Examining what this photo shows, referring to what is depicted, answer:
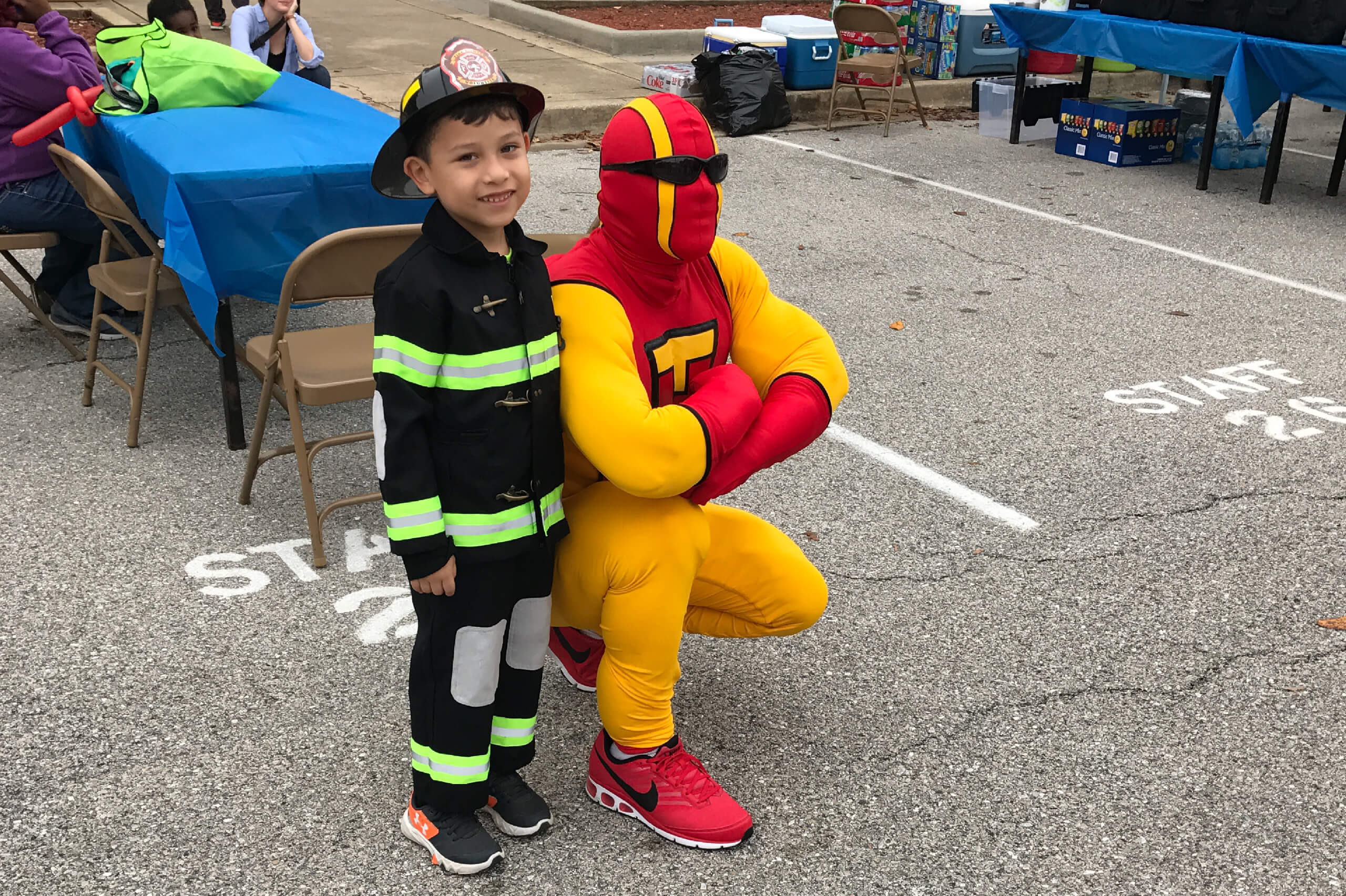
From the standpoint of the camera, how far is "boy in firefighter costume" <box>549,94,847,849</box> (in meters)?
2.24

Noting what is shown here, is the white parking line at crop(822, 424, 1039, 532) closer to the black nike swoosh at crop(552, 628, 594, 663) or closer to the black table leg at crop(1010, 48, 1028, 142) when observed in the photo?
the black nike swoosh at crop(552, 628, 594, 663)

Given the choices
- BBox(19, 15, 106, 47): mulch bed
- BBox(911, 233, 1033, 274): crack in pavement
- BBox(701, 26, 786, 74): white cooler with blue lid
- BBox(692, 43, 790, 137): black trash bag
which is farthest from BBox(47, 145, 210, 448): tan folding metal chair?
BBox(19, 15, 106, 47): mulch bed

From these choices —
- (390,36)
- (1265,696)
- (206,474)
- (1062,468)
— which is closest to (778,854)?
(1265,696)

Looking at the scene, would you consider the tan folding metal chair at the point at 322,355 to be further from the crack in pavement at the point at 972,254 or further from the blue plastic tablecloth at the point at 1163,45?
the blue plastic tablecloth at the point at 1163,45

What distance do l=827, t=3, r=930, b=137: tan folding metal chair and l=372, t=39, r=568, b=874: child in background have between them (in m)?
8.18

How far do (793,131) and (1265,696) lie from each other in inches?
317

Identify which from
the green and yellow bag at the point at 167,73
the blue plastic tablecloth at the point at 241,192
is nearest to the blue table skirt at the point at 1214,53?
the blue plastic tablecloth at the point at 241,192

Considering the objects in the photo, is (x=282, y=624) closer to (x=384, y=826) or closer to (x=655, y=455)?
(x=384, y=826)

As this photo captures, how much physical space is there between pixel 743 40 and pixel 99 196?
7321mm

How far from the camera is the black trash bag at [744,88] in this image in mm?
9969

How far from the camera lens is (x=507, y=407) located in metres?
2.19

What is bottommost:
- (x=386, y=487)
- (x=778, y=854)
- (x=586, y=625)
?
(x=778, y=854)

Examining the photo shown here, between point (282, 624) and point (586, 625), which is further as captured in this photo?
point (282, 624)

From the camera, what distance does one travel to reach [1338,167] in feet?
Answer: 27.7
